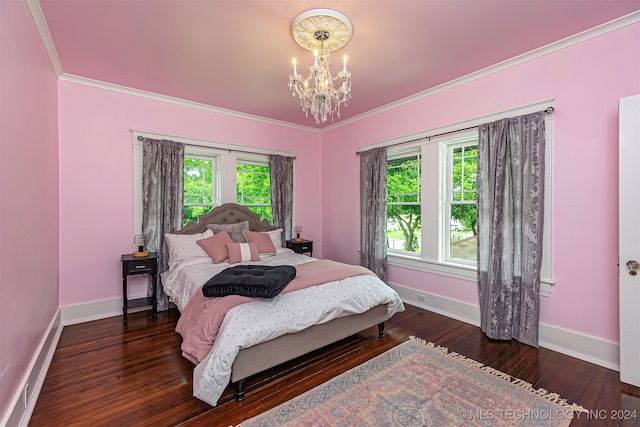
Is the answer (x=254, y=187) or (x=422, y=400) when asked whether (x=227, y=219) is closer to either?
(x=254, y=187)

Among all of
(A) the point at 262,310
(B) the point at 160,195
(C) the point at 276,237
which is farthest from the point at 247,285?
(B) the point at 160,195

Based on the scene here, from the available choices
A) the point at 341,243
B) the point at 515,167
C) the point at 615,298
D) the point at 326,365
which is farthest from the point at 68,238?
the point at 615,298

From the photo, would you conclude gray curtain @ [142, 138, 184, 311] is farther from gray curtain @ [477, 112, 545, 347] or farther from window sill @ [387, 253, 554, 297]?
gray curtain @ [477, 112, 545, 347]

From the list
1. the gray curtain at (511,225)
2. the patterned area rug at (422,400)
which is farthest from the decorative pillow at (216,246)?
the gray curtain at (511,225)

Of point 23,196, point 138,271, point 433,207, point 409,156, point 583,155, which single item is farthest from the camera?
point 409,156

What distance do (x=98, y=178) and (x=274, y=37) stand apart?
2667mm

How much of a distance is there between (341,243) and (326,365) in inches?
107

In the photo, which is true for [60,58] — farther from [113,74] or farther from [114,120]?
[114,120]

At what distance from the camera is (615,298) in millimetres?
2420

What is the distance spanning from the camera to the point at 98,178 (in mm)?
3471

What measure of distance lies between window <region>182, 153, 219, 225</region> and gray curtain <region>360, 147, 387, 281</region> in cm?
226

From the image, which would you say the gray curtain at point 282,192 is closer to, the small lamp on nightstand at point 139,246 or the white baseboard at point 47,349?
the small lamp on nightstand at point 139,246

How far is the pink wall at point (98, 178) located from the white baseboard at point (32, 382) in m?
0.69

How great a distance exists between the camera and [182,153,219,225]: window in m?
4.21
